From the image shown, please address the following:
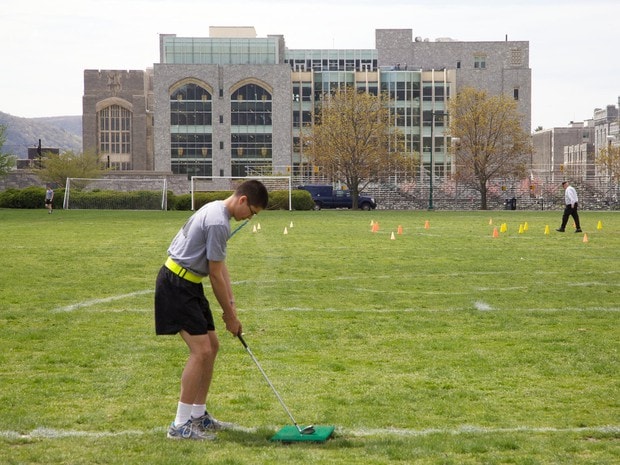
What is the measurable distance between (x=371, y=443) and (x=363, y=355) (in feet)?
11.8

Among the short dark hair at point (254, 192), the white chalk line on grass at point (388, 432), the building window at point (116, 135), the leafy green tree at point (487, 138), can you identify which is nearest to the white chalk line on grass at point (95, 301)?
the white chalk line on grass at point (388, 432)

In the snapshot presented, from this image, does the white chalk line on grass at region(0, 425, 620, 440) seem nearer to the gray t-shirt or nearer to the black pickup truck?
the gray t-shirt

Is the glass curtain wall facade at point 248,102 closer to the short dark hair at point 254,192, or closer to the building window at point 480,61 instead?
the building window at point 480,61

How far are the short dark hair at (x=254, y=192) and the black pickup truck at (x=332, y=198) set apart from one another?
230 feet

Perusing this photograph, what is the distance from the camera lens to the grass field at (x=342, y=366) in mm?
6648

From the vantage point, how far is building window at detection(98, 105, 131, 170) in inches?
6998

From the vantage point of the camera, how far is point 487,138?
90.3 metres

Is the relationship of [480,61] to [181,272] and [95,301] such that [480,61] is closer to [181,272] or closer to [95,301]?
[95,301]

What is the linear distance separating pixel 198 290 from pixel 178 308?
8.7 inches

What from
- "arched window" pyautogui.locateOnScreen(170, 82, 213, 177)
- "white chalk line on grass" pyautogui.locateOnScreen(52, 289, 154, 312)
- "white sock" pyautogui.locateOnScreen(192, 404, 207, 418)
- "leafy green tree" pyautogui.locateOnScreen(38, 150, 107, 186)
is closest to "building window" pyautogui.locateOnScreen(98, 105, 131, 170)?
"arched window" pyautogui.locateOnScreen(170, 82, 213, 177)

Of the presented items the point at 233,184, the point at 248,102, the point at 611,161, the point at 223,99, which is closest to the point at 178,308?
the point at 233,184

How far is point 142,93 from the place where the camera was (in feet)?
588

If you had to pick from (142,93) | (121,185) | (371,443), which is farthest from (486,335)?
(142,93)

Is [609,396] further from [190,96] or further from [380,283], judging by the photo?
[190,96]
